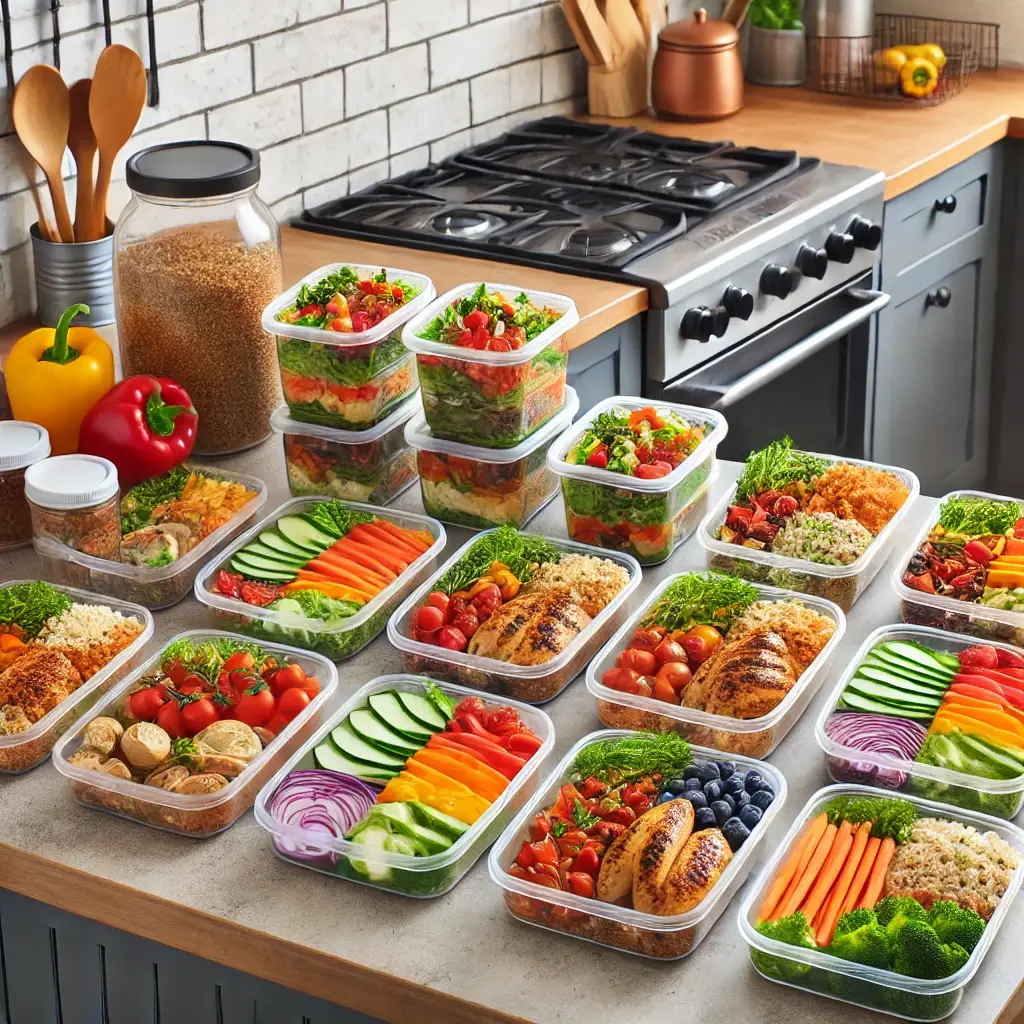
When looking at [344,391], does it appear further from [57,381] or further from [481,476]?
[57,381]

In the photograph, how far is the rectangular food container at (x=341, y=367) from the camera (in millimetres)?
2012

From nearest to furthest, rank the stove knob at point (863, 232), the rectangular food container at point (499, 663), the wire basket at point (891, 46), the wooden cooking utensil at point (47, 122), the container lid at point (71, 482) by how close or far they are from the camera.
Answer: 1. the rectangular food container at point (499, 663)
2. the container lid at point (71, 482)
3. the wooden cooking utensil at point (47, 122)
4. the stove knob at point (863, 232)
5. the wire basket at point (891, 46)

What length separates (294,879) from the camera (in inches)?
→ 58.4

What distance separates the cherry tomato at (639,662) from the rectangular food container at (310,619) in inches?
12.6

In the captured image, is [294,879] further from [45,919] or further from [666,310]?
[666,310]

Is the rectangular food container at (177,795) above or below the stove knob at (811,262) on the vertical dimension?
below

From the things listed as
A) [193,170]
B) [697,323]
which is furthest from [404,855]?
[697,323]

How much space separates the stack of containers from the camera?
202 cm

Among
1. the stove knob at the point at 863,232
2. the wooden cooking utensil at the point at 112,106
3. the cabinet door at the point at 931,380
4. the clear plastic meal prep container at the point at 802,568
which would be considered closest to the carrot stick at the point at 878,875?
the clear plastic meal prep container at the point at 802,568

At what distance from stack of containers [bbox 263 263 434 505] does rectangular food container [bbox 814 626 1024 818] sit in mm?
758

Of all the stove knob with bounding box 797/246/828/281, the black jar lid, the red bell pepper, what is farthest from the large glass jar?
the stove knob with bounding box 797/246/828/281

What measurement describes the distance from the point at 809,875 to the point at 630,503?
2.19 feet

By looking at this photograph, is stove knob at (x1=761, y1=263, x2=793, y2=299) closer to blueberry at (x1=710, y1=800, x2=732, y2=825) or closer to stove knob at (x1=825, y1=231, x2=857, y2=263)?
stove knob at (x1=825, y1=231, x2=857, y2=263)

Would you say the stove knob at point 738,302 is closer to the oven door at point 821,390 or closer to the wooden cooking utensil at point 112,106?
the oven door at point 821,390
